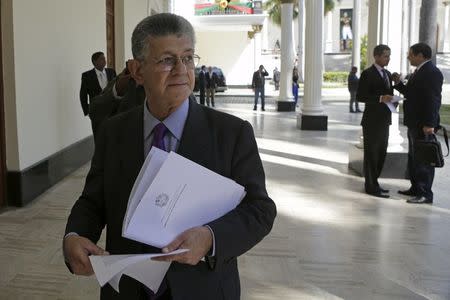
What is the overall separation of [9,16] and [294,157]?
17.6 feet

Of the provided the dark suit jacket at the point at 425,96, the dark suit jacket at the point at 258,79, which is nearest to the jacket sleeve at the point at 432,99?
the dark suit jacket at the point at 425,96

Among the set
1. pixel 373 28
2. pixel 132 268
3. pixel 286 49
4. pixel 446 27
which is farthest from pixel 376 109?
pixel 446 27

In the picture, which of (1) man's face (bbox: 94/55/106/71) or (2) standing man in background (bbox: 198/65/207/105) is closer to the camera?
(1) man's face (bbox: 94/55/106/71)

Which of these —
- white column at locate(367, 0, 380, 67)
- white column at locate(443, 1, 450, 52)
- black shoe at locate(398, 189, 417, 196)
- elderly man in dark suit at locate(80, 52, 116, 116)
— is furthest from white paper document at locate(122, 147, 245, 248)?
white column at locate(443, 1, 450, 52)

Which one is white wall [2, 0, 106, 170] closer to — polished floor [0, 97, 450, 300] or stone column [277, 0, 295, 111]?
polished floor [0, 97, 450, 300]

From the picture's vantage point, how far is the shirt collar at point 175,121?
1.67 meters

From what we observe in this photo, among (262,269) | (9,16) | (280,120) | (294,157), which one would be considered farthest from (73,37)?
(280,120)

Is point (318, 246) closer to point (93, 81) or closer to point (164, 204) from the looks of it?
point (164, 204)

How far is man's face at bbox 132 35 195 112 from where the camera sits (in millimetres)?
1568

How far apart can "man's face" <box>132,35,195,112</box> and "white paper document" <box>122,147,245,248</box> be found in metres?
0.22

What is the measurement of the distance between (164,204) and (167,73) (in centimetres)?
40

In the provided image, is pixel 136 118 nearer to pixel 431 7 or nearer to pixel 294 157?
pixel 294 157

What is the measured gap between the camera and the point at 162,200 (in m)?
1.45

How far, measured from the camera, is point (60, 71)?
25.0ft
